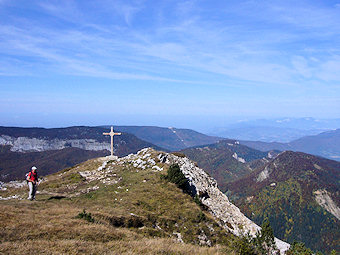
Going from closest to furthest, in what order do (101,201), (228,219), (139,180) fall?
(101,201)
(139,180)
(228,219)

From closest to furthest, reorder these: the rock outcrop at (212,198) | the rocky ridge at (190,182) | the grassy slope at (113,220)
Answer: the grassy slope at (113,220)
the rocky ridge at (190,182)
the rock outcrop at (212,198)

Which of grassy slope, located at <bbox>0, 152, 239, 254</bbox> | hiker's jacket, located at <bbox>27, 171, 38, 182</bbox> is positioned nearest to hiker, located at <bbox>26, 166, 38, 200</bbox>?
hiker's jacket, located at <bbox>27, 171, 38, 182</bbox>

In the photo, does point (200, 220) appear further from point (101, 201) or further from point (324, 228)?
point (324, 228)

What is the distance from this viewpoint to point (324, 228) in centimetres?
17912

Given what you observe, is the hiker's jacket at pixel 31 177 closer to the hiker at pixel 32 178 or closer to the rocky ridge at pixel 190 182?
the hiker at pixel 32 178

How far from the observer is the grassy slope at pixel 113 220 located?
1325 cm

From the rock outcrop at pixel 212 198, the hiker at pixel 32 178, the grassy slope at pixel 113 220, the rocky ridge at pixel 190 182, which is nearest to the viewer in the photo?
the grassy slope at pixel 113 220

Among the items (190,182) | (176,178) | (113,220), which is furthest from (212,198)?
(113,220)

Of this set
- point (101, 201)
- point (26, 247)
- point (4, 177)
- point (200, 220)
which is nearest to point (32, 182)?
point (101, 201)

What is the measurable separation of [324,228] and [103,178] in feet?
653

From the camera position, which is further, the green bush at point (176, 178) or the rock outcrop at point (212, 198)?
the rock outcrop at point (212, 198)

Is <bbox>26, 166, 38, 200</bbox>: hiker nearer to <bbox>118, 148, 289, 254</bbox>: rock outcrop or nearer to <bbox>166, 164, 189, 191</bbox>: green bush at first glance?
<bbox>166, 164, 189, 191</bbox>: green bush

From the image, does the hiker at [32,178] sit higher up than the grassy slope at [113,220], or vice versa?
the hiker at [32,178]

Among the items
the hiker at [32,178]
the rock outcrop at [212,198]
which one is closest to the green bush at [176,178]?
the rock outcrop at [212,198]
